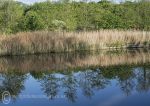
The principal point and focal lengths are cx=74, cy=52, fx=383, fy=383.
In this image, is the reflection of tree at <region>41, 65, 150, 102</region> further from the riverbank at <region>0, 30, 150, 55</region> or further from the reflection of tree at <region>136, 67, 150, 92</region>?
the riverbank at <region>0, 30, 150, 55</region>

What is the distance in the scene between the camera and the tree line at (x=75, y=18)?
26.2 m

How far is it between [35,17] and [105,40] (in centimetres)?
804

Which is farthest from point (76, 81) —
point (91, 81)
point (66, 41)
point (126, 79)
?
point (66, 41)

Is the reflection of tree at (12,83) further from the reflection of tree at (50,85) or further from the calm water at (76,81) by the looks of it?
the reflection of tree at (50,85)

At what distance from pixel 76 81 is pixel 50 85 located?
0.81 meters

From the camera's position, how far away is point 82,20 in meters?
28.6

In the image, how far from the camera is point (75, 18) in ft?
94.2

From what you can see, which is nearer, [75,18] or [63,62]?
[63,62]

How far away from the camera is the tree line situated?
85.9ft

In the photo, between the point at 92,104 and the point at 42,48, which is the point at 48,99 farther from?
the point at 42,48

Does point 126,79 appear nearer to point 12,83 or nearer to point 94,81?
point 94,81

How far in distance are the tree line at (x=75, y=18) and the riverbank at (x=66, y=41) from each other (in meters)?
6.24

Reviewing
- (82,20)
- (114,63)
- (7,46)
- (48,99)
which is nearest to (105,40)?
(7,46)

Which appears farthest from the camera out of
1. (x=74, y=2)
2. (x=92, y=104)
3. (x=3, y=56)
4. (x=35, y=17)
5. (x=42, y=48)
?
(x=74, y=2)
